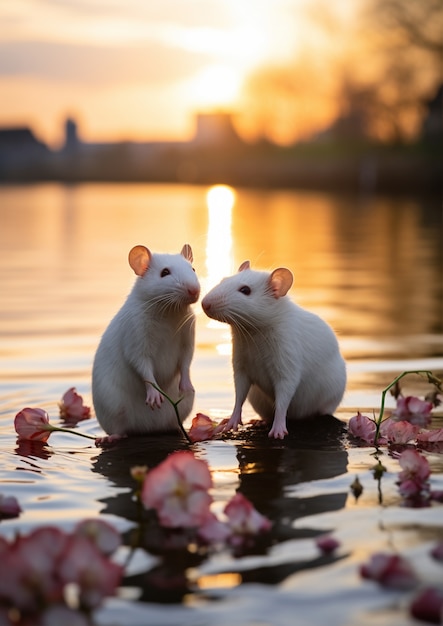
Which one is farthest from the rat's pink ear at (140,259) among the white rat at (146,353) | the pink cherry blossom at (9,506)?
the pink cherry blossom at (9,506)

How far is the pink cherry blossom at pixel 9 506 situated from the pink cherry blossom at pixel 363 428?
2.16 metres

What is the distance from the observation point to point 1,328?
1111cm

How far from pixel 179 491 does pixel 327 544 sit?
59 cm

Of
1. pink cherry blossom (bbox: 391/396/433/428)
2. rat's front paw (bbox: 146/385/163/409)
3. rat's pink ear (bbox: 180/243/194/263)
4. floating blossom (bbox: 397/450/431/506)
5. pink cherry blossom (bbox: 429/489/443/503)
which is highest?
rat's pink ear (bbox: 180/243/194/263)

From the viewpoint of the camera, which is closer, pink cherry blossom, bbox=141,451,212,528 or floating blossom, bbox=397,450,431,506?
pink cherry blossom, bbox=141,451,212,528

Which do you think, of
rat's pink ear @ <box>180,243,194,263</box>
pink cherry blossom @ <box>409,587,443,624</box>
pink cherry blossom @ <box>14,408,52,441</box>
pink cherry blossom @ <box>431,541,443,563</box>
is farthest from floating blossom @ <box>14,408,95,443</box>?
pink cherry blossom @ <box>409,587,443,624</box>

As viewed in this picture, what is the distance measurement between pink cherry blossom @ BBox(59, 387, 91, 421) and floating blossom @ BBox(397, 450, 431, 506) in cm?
266

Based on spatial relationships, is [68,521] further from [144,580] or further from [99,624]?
[99,624]

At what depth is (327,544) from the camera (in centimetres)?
403

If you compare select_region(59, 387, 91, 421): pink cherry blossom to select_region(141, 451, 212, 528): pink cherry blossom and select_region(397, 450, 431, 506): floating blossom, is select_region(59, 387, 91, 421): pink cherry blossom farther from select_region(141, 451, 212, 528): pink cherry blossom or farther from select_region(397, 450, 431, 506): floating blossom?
select_region(141, 451, 212, 528): pink cherry blossom

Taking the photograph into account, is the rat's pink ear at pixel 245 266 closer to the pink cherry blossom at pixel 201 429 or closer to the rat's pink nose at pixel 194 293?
the rat's pink nose at pixel 194 293

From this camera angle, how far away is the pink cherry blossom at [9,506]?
15.1 feet

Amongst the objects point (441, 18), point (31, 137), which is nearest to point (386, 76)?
point (441, 18)

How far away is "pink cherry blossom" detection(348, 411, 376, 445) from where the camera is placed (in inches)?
237
